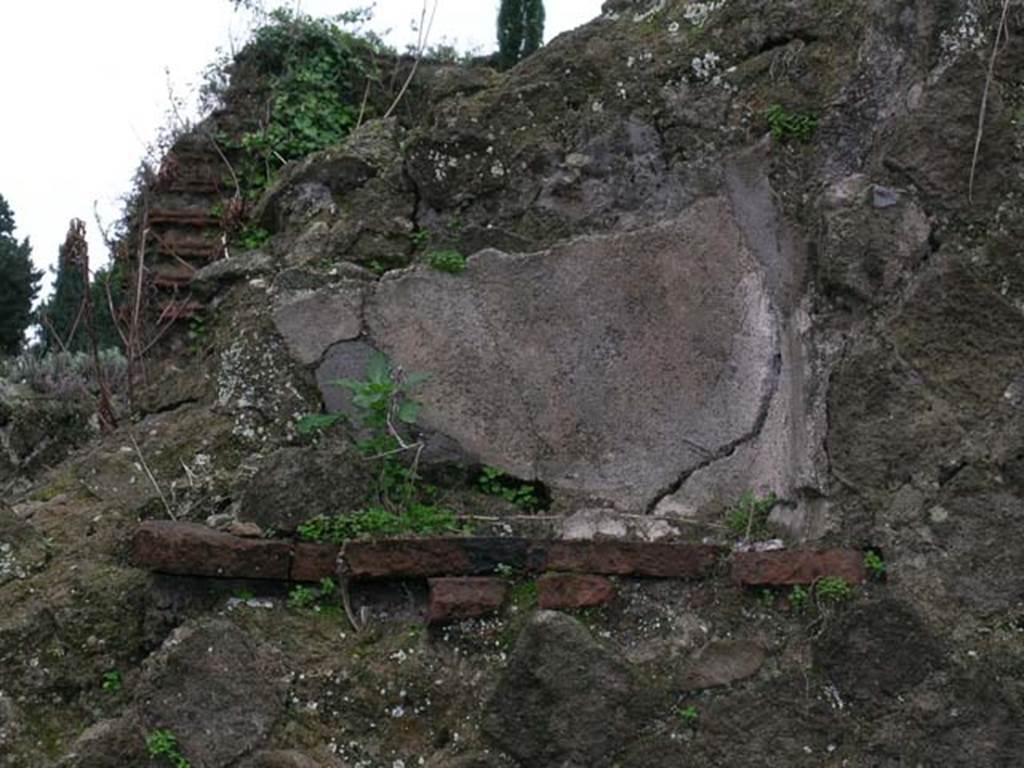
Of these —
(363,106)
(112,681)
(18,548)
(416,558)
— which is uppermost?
(363,106)

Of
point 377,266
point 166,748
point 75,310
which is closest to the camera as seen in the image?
point 166,748

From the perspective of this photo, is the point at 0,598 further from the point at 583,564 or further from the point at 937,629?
the point at 937,629

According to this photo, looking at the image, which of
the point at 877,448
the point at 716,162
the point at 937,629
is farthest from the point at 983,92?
the point at 937,629

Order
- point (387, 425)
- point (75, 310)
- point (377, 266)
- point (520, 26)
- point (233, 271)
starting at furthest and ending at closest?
point (520, 26) → point (75, 310) → point (233, 271) → point (377, 266) → point (387, 425)

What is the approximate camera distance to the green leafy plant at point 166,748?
8.41 ft

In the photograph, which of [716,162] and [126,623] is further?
[716,162]

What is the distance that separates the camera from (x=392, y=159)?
3.57 m

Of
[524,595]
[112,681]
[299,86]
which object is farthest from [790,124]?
[299,86]

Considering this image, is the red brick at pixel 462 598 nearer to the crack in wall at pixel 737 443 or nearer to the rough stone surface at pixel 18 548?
the crack in wall at pixel 737 443

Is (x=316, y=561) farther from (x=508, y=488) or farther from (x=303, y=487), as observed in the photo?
(x=508, y=488)

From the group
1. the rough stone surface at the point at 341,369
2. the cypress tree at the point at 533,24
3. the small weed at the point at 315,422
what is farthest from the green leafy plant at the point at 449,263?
the cypress tree at the point at 533,24

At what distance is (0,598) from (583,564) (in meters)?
1.20

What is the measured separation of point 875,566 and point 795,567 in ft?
0.52

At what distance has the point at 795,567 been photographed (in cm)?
278
